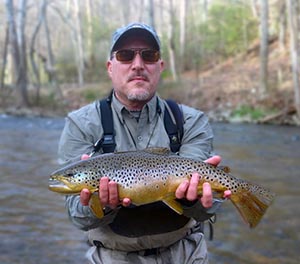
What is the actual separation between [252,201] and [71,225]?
13.6ft

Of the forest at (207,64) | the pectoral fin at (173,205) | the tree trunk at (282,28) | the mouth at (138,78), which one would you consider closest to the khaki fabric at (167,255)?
the pectoral fin at (173,205)

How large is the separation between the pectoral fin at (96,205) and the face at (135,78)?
693 mm

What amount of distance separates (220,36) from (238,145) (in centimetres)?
2063

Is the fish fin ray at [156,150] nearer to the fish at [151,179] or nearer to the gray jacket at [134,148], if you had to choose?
the fish at [151,179]

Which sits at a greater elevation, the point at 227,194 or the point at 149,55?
the point at 149,55

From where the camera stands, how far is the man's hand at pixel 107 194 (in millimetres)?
2354

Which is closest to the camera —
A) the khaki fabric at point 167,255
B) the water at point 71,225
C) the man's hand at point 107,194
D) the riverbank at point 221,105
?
the man's hand at point 107,194

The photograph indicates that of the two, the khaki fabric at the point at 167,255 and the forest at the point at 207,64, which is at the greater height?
the khaki fabric at the point at 167,255

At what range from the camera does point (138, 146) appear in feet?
9.05

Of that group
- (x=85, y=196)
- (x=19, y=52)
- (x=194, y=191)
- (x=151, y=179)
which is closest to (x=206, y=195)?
(x=194, y=191)

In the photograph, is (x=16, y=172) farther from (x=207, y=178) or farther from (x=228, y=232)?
(x=207, y=178)

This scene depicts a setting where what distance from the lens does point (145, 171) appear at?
246 centimetres

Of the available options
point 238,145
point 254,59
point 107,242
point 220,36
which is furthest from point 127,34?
point 220,36

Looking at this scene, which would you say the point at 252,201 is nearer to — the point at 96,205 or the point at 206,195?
the point at 206,195
